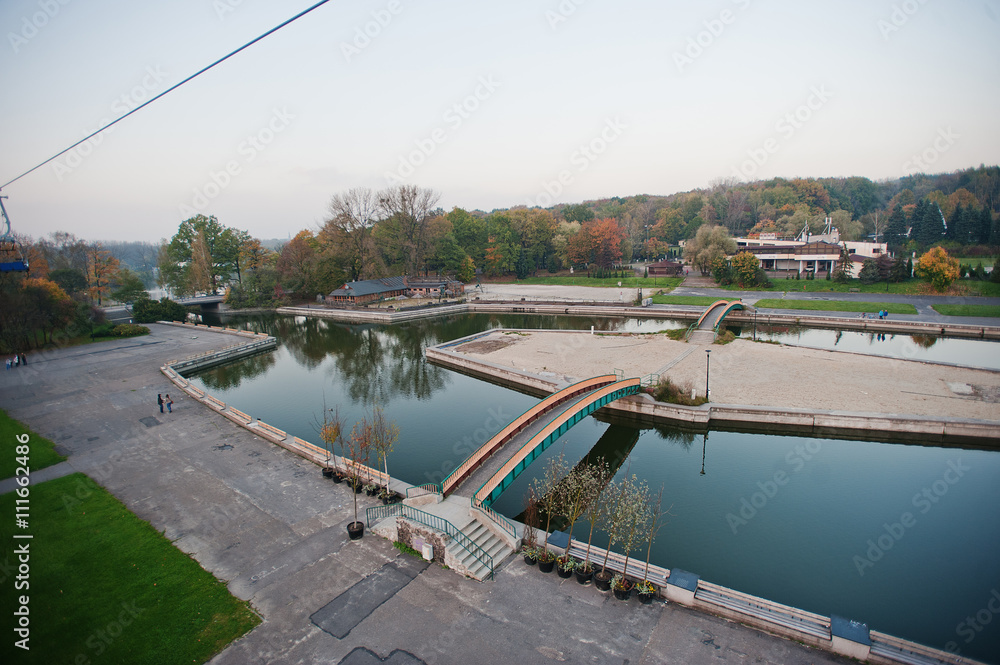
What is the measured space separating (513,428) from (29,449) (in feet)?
64.3

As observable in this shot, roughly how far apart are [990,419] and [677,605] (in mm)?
18932

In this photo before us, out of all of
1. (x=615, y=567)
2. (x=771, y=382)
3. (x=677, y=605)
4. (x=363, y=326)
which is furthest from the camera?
(x=363, y=326)

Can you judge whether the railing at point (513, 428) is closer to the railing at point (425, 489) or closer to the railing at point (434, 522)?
the railing at point (425, 489)

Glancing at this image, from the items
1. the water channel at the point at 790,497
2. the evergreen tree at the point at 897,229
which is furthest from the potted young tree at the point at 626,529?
the evergreen tree at the point at 897,229

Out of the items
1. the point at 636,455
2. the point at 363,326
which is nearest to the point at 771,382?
the point at 636,455

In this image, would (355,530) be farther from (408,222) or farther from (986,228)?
(986,228)

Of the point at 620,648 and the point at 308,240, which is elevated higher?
the point at 308,240

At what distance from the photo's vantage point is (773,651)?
342 inches

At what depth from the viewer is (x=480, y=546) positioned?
38.2 feet

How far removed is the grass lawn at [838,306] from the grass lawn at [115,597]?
5000 cm

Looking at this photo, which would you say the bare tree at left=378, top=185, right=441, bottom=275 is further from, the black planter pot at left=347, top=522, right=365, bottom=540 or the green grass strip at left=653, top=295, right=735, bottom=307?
the black planter pot at left=347, top=522, right=365, bottom=540

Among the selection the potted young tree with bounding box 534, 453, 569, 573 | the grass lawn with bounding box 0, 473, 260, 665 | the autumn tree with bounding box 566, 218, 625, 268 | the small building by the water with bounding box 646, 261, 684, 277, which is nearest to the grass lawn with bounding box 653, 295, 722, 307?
the small building by the water with bounding box 646, 261, 684, 277

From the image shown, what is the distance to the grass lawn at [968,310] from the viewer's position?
125ft

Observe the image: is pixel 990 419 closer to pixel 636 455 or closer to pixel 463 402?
pixel 636 455
